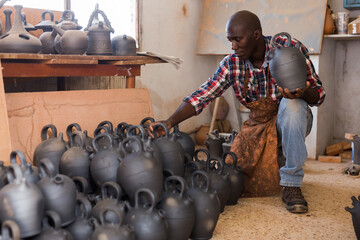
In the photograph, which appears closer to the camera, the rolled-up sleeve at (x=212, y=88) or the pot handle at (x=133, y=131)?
the pot handle at (x=133, y=131)

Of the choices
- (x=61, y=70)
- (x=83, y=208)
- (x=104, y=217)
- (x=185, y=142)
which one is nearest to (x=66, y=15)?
(x=61, y=70)

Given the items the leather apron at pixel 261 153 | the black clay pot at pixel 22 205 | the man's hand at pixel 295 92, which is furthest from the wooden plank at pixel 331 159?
the black clay pot at pixel 22 205

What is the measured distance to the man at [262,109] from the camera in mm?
3021

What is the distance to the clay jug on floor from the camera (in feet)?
10.2

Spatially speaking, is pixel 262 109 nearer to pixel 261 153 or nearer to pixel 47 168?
pixel 261 153

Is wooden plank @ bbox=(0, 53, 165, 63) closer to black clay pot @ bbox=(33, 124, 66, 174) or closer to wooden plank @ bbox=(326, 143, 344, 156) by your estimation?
black clay pot @ bbox=(33, 124, 66, 174)

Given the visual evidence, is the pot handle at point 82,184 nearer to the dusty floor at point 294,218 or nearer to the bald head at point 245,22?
the dusty floor at point 294,218

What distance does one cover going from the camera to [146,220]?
2094 millimetres

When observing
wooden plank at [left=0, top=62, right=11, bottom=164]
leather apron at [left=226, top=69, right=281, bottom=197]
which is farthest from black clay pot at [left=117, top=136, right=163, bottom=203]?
leather apron at [left=226, top=69, right=281, bottom=197]

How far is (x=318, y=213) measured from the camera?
296 cm

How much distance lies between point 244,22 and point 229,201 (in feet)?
4.21

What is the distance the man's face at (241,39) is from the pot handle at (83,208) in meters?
1.58

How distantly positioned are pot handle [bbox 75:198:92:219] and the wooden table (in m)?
0.77

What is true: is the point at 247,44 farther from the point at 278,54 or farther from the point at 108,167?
the point at 108,167
